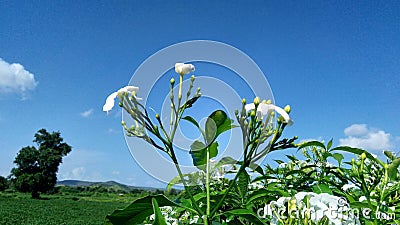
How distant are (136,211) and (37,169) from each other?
46050mm

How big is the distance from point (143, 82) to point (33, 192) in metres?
44.7

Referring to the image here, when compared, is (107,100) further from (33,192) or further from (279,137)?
(33,192)

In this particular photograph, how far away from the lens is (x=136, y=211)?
80 centimetres

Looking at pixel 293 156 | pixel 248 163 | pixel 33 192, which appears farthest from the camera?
pixel 33 192

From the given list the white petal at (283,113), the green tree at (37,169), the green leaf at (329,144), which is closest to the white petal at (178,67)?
the white petal at (283,113)

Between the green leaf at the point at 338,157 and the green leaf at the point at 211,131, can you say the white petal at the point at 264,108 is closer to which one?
the green leaf at the point at 211,131

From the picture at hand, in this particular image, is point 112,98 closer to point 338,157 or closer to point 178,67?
point 178,67

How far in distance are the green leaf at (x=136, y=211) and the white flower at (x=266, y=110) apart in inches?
9.5

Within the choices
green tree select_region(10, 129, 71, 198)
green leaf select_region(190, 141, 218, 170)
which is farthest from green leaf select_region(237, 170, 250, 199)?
green tree select_region(10, 129, 71, 198)

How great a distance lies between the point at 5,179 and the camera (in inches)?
1762

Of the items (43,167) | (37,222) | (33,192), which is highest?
(43,167)

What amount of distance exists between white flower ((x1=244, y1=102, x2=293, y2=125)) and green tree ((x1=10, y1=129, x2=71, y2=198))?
43.9 m

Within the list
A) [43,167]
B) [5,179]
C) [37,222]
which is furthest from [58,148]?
[37,222]
